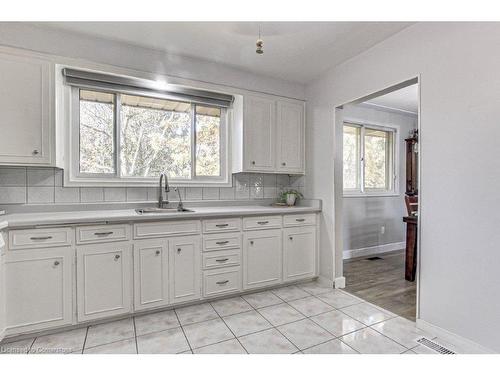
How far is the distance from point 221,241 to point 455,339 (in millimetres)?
1928

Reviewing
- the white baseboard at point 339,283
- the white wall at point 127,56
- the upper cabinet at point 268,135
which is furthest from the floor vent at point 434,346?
the white wall at point 127,56

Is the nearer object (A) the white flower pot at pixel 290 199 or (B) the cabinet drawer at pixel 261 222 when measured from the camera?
(B) the cabinet drawer at pixel 261 222

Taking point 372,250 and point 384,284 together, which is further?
point 372,250

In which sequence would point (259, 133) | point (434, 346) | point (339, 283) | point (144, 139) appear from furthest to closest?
point (259, 133)
point (339, 283)
point (144, 139)
point (434, 346)

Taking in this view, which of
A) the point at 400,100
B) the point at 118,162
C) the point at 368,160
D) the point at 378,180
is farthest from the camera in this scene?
the point at 378,180

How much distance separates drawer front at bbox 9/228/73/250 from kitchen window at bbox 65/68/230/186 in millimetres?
665

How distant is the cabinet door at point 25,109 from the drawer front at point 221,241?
147 centimetres

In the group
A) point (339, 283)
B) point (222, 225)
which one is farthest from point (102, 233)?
point (339, 283)

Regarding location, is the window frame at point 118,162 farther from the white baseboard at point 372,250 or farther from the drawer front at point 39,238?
the white baseboard at point 372,250

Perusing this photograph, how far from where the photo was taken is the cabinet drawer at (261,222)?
2.82 m

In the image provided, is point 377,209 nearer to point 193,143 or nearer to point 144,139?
point 193,143

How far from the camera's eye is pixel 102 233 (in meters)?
2.20

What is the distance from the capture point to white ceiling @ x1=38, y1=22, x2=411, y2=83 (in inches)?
90.4

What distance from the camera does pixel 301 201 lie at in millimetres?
3496
